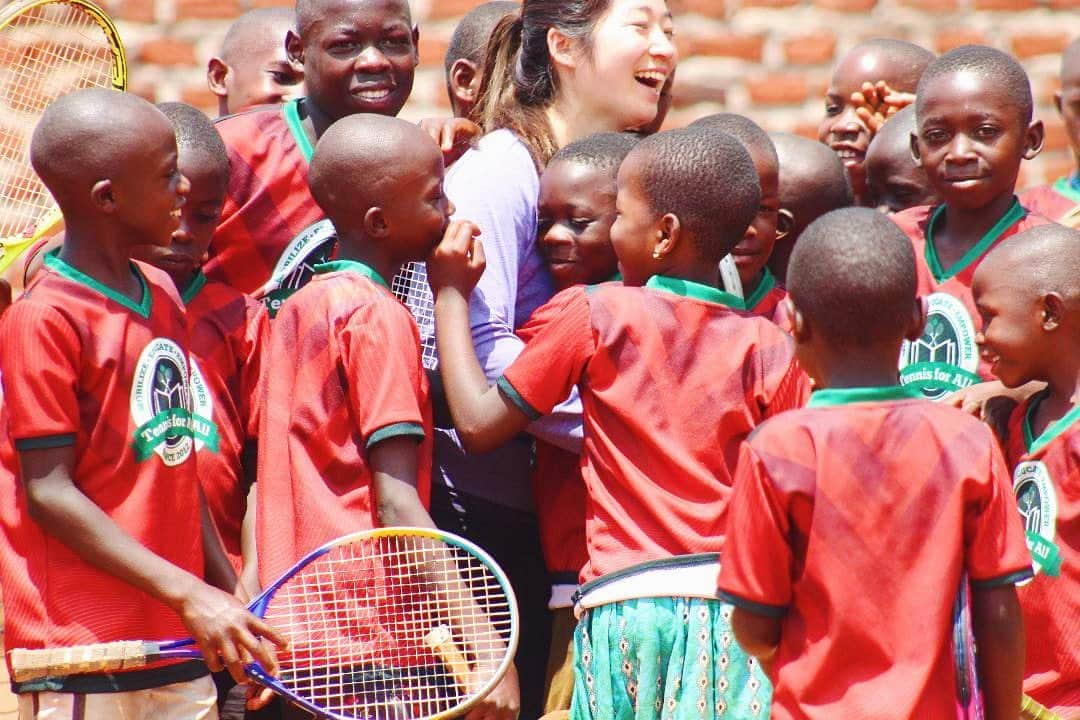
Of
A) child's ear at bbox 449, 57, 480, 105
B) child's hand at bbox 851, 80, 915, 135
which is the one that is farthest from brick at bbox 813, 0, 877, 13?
child's ear at bbox 449, 57, 480, 105

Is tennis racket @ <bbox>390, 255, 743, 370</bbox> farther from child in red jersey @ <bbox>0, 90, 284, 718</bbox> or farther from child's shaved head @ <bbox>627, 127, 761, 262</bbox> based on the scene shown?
child in red jersey @ <bbox>0, 90, 284, 718</bbox>

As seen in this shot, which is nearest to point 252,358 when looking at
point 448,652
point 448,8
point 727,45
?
point 448,652

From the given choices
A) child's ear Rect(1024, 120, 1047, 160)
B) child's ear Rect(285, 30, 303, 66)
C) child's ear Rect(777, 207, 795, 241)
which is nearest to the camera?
child's ear Rect(1024, 120, 1047, 160)

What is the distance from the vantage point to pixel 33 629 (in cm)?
318

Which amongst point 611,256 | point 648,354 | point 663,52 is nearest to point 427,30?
point 663,52

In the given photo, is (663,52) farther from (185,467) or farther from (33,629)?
(33,629)

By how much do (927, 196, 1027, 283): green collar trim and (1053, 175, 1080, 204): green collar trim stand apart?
601 millimetres

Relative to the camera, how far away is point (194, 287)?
398 centimetres

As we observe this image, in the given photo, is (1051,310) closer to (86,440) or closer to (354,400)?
(354,400)

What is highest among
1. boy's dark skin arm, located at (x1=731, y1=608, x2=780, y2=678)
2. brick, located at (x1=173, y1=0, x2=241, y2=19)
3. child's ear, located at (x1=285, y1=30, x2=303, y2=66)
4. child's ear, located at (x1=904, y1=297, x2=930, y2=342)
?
brick, located at (x1=173, y1=0, x2=241, y2=19)

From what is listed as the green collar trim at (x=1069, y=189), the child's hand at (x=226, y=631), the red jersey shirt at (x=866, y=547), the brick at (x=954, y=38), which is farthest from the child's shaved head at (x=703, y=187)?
the brick at (x=954, y=38)

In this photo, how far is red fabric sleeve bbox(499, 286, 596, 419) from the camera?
3381 mm

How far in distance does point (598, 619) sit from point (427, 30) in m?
3.71

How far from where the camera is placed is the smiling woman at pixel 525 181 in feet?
12.5
